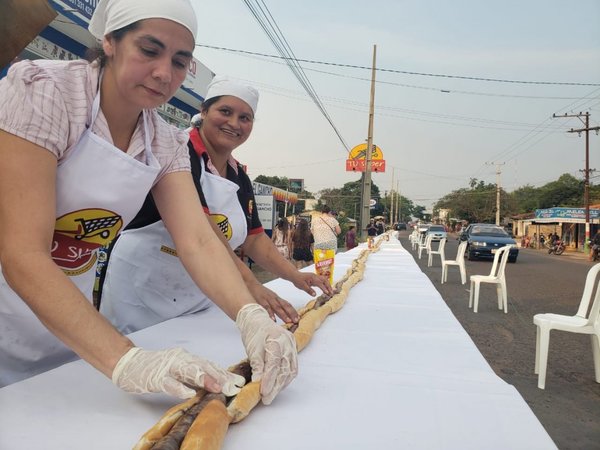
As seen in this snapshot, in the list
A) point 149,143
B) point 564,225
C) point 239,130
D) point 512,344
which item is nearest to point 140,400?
point 149,143

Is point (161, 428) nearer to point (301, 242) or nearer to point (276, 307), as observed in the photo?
point (276, 307)

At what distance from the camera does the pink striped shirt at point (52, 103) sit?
0.93m

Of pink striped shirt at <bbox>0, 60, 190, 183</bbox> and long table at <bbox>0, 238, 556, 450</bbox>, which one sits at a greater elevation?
pink striped shirt at <bbox>0, 60, 190, 183</bbox>

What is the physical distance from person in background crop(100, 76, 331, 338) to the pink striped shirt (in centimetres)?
55

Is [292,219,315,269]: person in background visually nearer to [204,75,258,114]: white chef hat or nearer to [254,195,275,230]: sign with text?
[254,195,275,230]: sign with text

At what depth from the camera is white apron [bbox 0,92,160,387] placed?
3.49ft

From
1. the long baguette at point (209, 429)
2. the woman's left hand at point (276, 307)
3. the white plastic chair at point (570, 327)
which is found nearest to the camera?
the long baguette at point (209, 429)

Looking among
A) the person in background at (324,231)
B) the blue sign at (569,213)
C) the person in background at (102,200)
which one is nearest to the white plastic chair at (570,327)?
the person in background at (102,200)

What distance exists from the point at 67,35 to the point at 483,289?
23.8ft

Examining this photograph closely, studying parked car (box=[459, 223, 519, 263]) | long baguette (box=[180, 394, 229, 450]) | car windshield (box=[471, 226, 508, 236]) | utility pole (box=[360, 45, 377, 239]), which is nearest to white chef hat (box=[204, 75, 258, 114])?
long baguette (box=[180, 394, 229, 450])

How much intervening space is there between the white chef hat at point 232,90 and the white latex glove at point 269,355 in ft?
3.81

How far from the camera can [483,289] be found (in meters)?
8.16

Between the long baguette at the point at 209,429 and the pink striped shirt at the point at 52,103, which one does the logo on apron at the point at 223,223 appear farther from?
the long baguette at the point at 209,429

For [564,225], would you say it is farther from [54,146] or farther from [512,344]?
[54,146]
